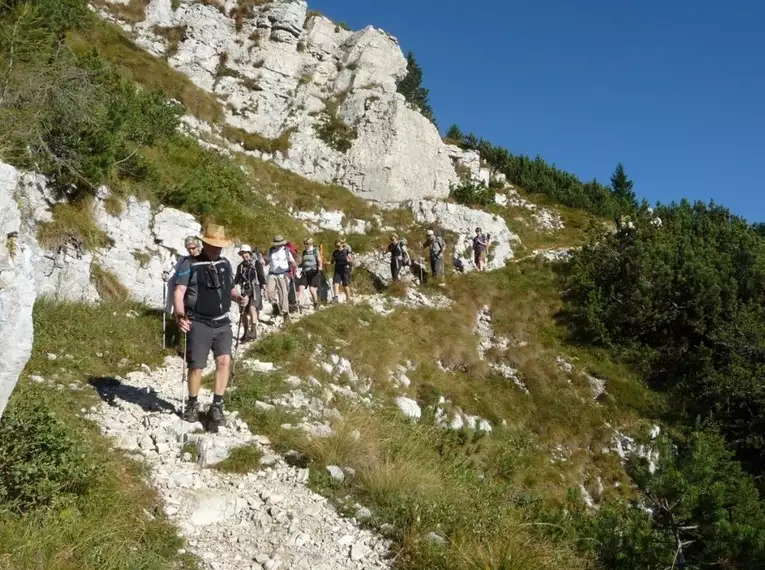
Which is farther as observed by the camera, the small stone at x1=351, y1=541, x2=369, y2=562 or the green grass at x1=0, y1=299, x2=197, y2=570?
the small stone at x1=351, y1=541, x2=369, y2=562

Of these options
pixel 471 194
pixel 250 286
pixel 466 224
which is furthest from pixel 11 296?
pixel 471 194

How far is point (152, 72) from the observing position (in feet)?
88.9

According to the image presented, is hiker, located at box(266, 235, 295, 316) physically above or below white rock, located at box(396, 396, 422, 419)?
above

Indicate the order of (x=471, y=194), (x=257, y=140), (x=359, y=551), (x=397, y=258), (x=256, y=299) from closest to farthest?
(x=359, y=551)
(x=256, y=299)
(x=397, y=258)
(x=257, y=140)
(x=471, y=194)

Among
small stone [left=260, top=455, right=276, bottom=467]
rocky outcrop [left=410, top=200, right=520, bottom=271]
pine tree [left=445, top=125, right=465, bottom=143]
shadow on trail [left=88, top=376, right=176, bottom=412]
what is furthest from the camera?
pine tree [left=445, top=125, right=465, bottom=143]

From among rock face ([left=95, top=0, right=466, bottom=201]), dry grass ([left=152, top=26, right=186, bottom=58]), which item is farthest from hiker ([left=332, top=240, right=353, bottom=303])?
dry grass ([left=152, top=26, right=186, bottom=58])

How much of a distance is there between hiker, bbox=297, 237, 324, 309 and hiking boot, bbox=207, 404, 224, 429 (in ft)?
28.2

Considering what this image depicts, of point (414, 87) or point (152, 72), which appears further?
point (414, 87)

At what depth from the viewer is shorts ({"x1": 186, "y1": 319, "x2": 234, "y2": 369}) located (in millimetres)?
6750

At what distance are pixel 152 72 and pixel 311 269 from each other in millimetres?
18114

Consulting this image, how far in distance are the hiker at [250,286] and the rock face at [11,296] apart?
8.10m

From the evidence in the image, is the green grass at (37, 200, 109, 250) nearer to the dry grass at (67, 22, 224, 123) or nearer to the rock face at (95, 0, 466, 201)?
the dry grass at (67, 22, 224, 123)

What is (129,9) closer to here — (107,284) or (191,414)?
(107,284)

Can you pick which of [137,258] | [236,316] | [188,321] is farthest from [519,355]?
[188,321]
